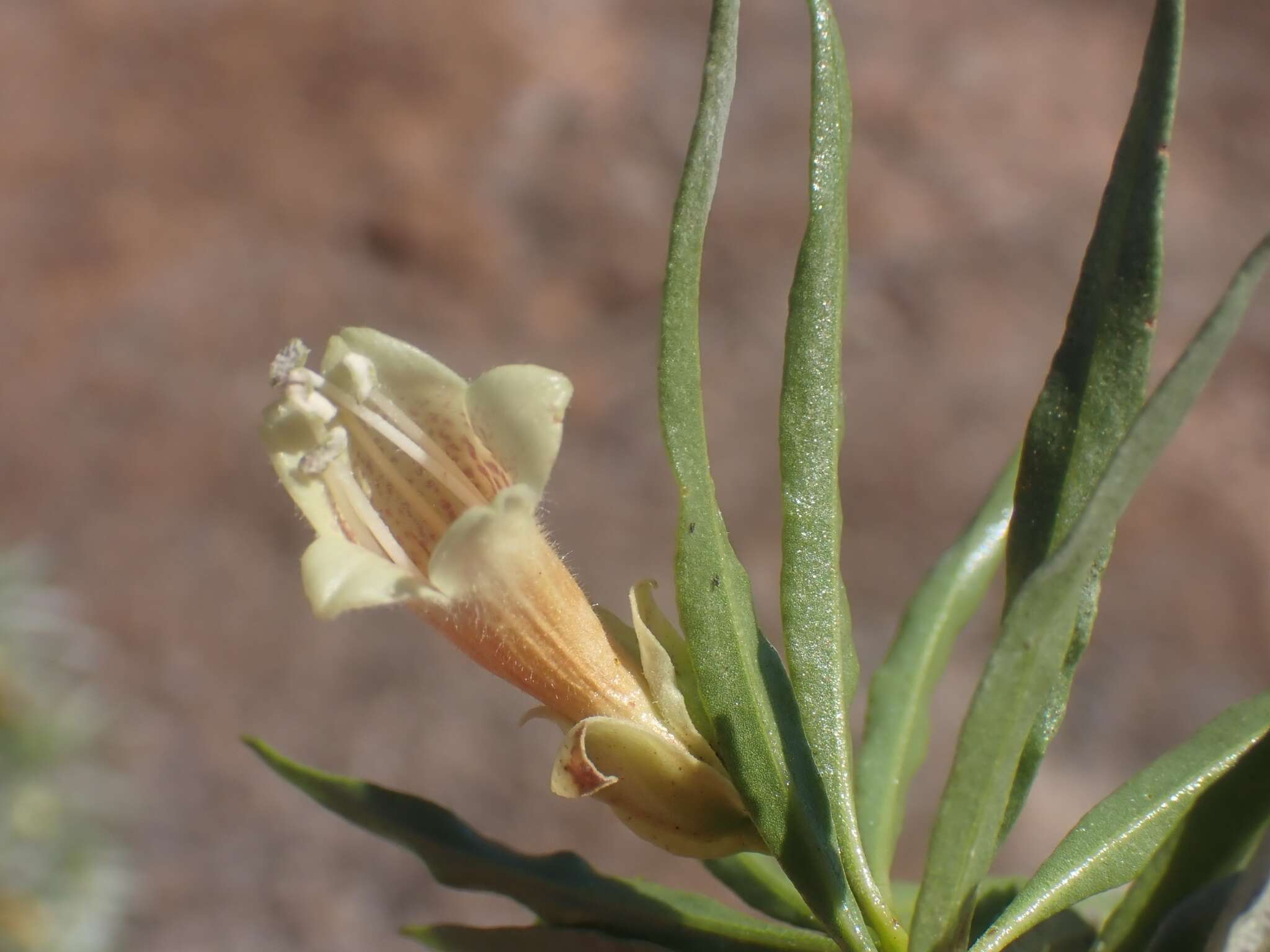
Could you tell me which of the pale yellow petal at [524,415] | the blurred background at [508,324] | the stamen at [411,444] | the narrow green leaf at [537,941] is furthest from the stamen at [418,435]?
the blurred background at [508,324]

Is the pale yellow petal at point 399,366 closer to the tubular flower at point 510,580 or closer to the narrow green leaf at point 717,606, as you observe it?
the tubular flower at point 510,580

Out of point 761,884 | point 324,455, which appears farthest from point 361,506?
point 761,884

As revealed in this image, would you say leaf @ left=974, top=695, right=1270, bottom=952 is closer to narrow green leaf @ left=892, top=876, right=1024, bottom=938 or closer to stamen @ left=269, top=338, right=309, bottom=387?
narrow green leaf @ left=892, top=876, right=1024, bottom=938

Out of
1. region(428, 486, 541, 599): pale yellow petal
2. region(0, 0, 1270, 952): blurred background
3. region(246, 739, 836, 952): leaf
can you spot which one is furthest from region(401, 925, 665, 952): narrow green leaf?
region(0, 0, 1270, 952): blurred background

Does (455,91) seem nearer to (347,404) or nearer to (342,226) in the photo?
(342,226)

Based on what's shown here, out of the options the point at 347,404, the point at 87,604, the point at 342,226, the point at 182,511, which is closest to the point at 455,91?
the point at 342,226

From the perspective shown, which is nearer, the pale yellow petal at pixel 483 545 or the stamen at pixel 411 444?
the pale yellow petal at pixel 483 545
